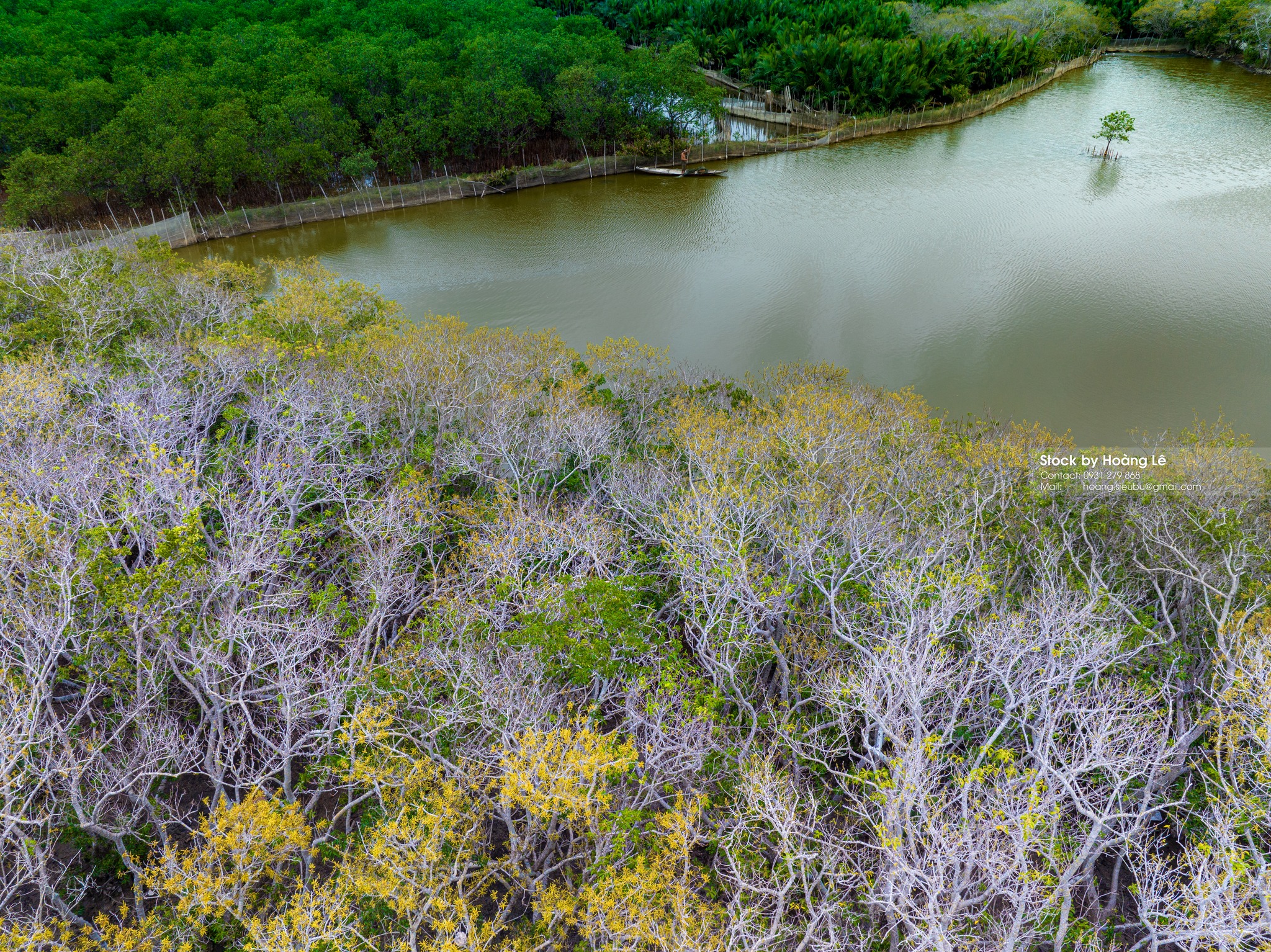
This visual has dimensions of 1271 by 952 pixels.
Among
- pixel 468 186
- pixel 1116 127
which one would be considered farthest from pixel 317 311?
pixel 1116 127

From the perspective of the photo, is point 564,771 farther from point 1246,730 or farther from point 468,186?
point 468,186

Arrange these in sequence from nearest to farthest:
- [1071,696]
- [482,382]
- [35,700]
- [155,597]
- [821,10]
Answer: [35,700], [1071,696], [155,597], [482,382], [821,10]

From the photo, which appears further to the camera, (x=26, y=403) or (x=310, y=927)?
(x=26, y=403)

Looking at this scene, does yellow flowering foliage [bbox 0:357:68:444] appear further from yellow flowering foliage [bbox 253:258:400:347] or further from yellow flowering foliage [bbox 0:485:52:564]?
yellow flowering foliage [bbox 253:258:400:347]

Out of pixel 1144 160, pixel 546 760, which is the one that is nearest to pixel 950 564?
pixel 546 760

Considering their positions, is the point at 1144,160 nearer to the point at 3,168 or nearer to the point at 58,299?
the point at 58,299

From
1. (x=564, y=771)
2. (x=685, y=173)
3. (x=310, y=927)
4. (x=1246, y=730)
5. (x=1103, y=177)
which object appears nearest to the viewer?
(x=310, y=927)

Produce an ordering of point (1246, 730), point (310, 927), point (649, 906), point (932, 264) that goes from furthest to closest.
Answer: point (932, 264) < point (1246, 730) < point (649, 906) < point (310, 927)

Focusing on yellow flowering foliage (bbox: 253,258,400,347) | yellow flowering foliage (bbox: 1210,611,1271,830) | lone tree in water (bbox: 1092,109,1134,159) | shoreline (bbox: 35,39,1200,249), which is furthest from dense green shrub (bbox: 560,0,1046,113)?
yellow flowering foliage (bbox: 1210,611,1271,830)
